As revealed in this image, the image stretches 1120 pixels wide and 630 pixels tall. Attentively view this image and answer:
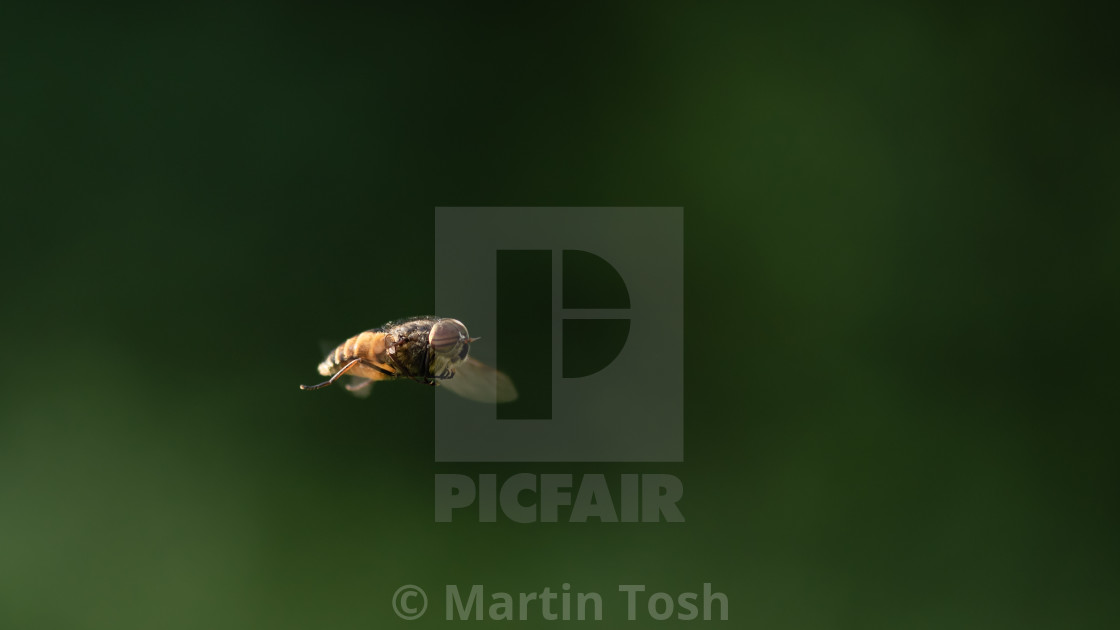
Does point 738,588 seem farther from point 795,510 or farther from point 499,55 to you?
point 499,55

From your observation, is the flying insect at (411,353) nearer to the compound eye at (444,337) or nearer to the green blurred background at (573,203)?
the compound eye at (444,337)

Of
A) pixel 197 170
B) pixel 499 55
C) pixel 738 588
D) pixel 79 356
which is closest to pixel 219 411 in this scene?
pixel 79 356

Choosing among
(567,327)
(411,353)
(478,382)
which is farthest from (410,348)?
(567,327)

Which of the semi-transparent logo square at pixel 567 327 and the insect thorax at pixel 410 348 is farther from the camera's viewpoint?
the semi-transparent logo square at pixel 567 327

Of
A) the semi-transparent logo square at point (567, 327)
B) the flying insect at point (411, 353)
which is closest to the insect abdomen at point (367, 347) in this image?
the flying insect at point (411, 353)

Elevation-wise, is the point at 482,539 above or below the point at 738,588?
above

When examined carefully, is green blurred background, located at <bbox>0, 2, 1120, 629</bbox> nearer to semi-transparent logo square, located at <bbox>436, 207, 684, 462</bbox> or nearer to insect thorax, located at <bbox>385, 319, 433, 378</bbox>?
semi-transparent logo square, located at <bbox>436, 207, 684, 462</bbox>
